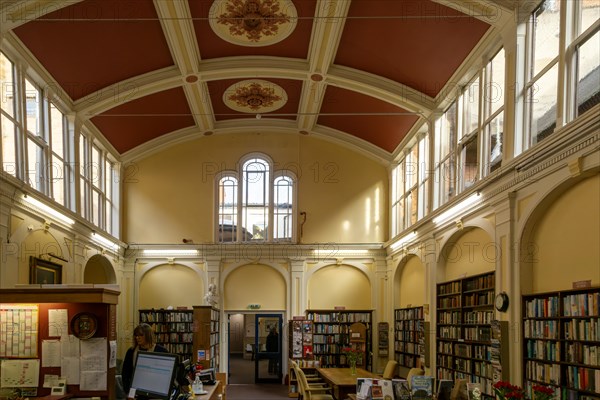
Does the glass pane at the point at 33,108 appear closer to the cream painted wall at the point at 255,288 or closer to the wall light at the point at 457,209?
the wall light at the point at 457,209

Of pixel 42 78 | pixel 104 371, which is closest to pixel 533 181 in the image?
pixel 104 371

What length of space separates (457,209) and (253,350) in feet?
28.0

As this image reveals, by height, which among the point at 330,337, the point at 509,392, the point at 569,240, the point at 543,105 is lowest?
the point at 330,337

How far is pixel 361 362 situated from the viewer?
16.5 metres

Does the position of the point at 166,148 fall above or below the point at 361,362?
above

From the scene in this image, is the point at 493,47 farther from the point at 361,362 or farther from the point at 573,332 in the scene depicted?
the point at 361,362

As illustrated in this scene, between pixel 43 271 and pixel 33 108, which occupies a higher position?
pixel 33 108

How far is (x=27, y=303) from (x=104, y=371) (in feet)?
3.29

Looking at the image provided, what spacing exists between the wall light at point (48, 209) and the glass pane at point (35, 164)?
298 mm

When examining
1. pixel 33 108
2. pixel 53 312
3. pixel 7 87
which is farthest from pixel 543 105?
pixel 33 108

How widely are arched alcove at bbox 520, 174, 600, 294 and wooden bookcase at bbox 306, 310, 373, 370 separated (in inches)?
361

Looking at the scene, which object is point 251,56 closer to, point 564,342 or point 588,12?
point 588,12

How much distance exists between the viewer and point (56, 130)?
12969 millimetres

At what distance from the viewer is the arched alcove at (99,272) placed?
16.6 m
